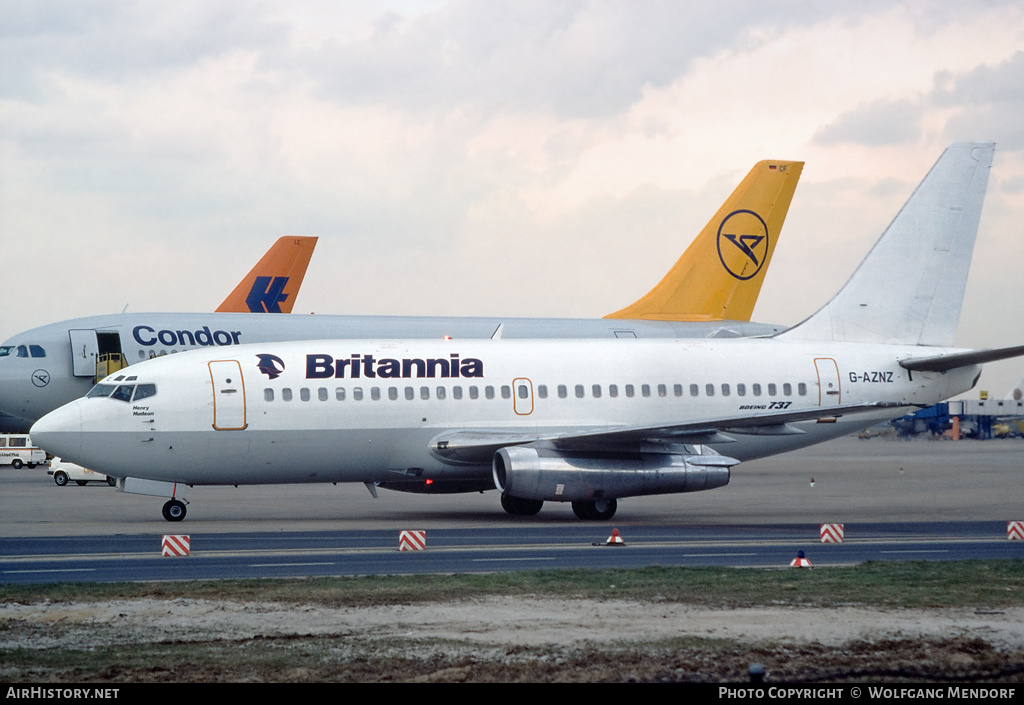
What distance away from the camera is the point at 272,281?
5450cm

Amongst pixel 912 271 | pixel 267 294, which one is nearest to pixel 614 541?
pixel 912 271

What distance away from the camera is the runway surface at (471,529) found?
66.4ft

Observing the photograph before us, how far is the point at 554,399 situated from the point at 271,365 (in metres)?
7.03

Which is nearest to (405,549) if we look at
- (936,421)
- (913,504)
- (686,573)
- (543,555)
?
(543,555)

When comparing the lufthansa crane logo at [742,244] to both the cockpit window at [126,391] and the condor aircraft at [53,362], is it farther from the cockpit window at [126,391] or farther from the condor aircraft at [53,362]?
the cockpit window at [126,391]

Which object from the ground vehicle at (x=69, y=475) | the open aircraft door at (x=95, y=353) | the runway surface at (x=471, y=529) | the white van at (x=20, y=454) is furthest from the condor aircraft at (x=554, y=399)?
the white van at (x=20, y=454)

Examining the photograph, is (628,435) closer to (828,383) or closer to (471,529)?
(471,529)

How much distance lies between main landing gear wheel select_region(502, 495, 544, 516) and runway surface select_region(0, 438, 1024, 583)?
1.28 ft

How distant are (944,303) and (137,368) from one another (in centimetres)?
2191

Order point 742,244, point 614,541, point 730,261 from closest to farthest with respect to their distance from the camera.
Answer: point 614,541
point 730,261
point 742,244

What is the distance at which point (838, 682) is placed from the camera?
10375 mm

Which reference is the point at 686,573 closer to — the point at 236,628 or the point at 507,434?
the point at 236,628

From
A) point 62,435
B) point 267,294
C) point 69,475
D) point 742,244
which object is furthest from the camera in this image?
point 267,294
